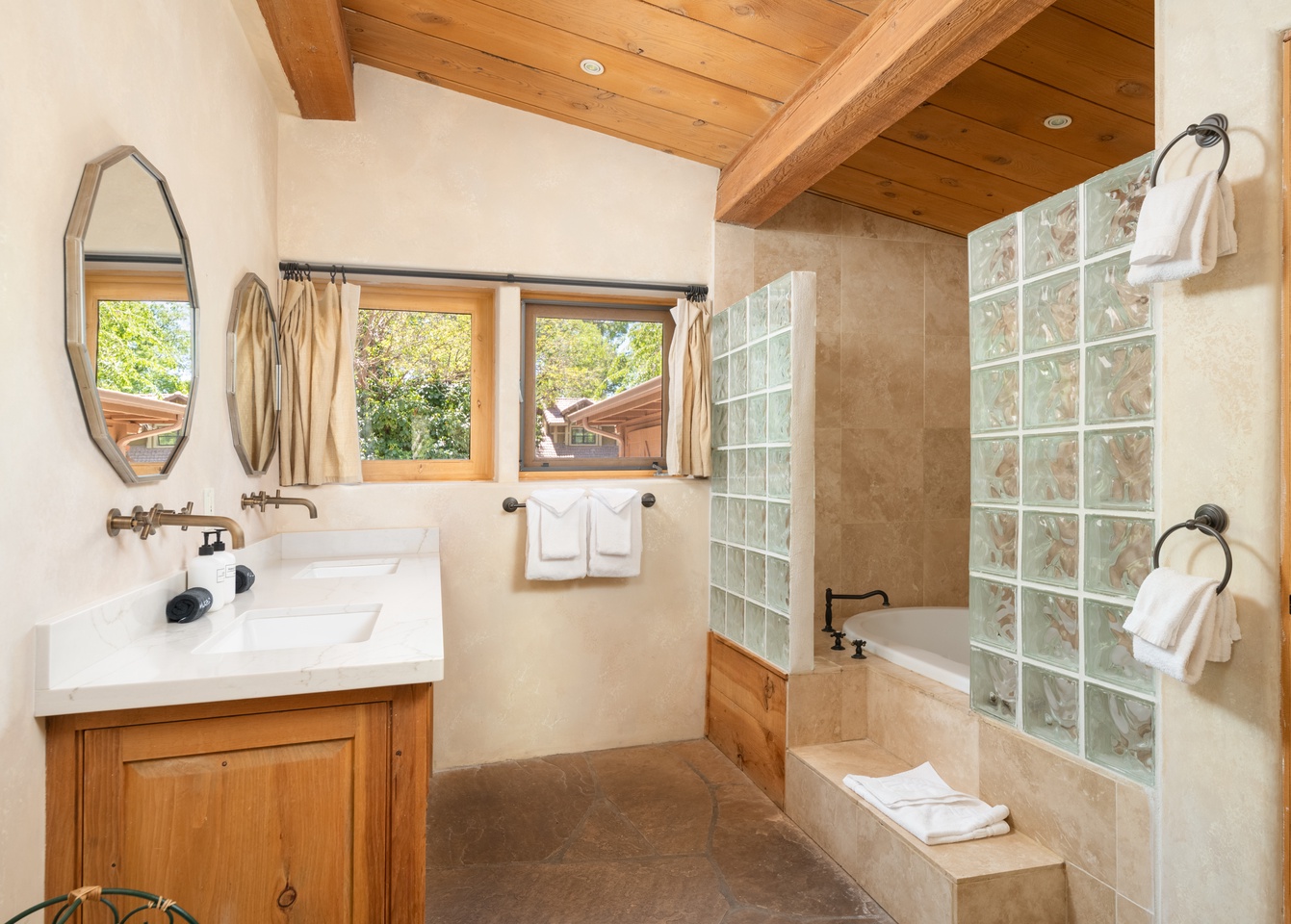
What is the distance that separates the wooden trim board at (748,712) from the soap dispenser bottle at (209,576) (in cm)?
167

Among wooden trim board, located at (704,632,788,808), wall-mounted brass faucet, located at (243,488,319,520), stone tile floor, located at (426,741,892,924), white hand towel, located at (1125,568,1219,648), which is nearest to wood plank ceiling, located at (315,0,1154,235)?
white hand towel, located at (1125,568,1219,648)

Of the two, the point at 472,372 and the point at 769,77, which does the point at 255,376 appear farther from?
the point at 769,77

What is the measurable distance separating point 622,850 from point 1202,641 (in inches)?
65.5

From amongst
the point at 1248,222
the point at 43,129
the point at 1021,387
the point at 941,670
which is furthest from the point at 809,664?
the point at 43,129

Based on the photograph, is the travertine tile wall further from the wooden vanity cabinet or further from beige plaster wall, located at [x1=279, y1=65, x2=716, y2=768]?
the wooden vanity cabinet

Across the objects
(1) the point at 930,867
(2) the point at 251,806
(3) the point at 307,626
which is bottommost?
(1) the point at 930,867

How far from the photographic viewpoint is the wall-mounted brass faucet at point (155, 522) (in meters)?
1.44

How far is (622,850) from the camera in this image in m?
2.29

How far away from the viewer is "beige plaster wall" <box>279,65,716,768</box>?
279cm

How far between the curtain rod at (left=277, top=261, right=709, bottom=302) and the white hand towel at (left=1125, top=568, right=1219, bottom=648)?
2096mm

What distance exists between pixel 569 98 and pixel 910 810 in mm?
2544

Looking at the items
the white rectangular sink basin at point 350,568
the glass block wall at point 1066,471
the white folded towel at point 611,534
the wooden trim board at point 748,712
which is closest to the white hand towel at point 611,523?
the white folded towel at point 611,534

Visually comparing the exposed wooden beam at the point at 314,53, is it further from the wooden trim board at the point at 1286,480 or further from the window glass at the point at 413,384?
the wooden trim board at the point at 1286,480

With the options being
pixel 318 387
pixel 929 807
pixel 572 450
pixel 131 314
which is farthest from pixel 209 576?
pixel 929 807
